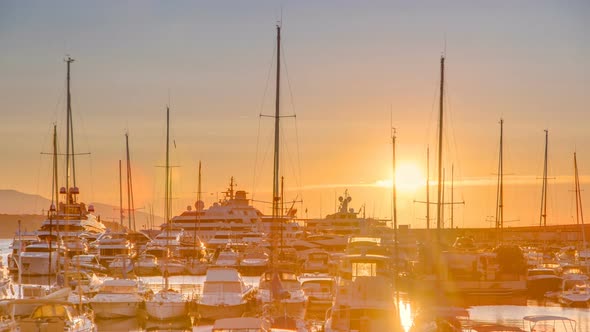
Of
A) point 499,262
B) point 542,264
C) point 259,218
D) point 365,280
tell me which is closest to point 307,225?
point 259,218

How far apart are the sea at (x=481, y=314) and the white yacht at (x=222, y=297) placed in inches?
48.8

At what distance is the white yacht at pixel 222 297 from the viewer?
2078 inches

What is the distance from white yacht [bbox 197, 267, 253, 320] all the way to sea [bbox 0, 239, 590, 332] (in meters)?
1.24

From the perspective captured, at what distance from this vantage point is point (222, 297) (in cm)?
5350

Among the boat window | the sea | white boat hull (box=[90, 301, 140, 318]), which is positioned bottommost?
the sea

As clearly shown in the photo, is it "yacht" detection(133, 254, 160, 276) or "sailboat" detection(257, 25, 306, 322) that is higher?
"sailboat" detection(257, 25, 306, 322)

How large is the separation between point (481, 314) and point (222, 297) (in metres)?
17.9

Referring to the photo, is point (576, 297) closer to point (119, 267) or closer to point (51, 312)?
Result: point (51, 312)

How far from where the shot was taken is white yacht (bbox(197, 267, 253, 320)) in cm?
5278

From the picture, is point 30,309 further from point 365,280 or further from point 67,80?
point 67,80

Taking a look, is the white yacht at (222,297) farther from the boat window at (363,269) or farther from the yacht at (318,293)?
the boat window at (363,269)

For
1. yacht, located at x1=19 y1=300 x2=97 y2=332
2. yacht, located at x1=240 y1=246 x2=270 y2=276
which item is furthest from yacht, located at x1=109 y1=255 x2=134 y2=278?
yacht, located at x1=19 y1=300 x2=97 y2=332

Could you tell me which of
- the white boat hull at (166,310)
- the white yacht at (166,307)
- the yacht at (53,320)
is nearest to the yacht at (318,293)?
the white yacht at (166,307)

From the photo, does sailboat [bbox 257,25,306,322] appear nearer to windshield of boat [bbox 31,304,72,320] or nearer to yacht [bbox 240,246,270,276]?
windshield of boat [bbox 31,304,72,320]
